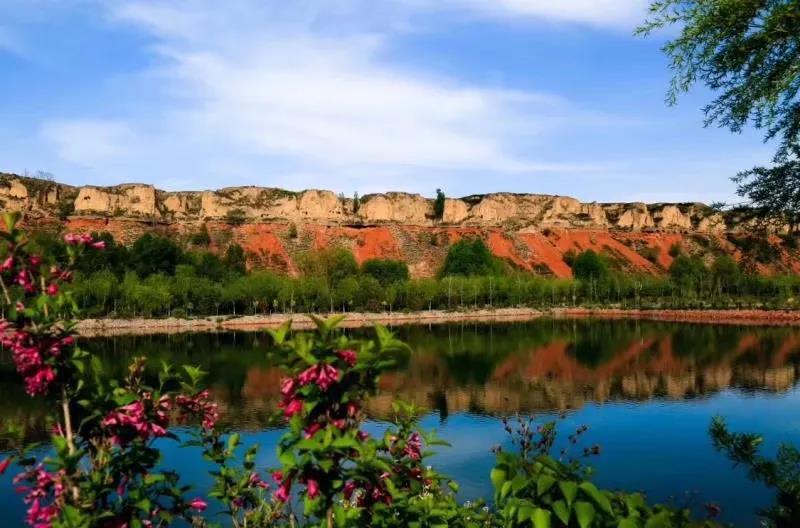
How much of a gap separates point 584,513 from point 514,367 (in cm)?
4661

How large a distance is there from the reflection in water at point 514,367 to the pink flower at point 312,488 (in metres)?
21.1

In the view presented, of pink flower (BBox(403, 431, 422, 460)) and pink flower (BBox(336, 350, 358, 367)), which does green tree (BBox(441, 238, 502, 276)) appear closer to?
pink flower (BBox(403, 431, 422, 460))

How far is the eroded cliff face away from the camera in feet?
456

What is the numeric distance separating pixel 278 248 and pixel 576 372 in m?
103

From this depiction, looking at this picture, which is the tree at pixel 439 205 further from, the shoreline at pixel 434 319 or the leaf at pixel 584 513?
the leaf at pixel 584 513

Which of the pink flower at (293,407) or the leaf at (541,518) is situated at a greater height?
the pink flower at (293,407)

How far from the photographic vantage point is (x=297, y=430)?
353cm

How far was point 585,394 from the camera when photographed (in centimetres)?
3794

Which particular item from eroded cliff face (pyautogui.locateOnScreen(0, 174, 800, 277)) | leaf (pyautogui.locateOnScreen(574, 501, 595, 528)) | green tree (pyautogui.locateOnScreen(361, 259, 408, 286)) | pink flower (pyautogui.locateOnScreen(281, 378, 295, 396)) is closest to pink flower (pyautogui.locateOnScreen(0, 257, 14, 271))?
pink flower (pyautogui.locateOnScreen(281, 378, 295, 396))

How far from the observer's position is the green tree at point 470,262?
126188mm

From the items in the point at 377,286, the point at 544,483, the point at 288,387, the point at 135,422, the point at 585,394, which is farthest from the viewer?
the point at 377,286

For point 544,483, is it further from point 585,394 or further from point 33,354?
point 585,394

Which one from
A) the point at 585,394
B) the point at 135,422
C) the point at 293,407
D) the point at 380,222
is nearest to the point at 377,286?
the point at 380,222

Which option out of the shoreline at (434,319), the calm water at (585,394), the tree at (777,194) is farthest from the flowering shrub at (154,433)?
the shoreline at (434,319)
